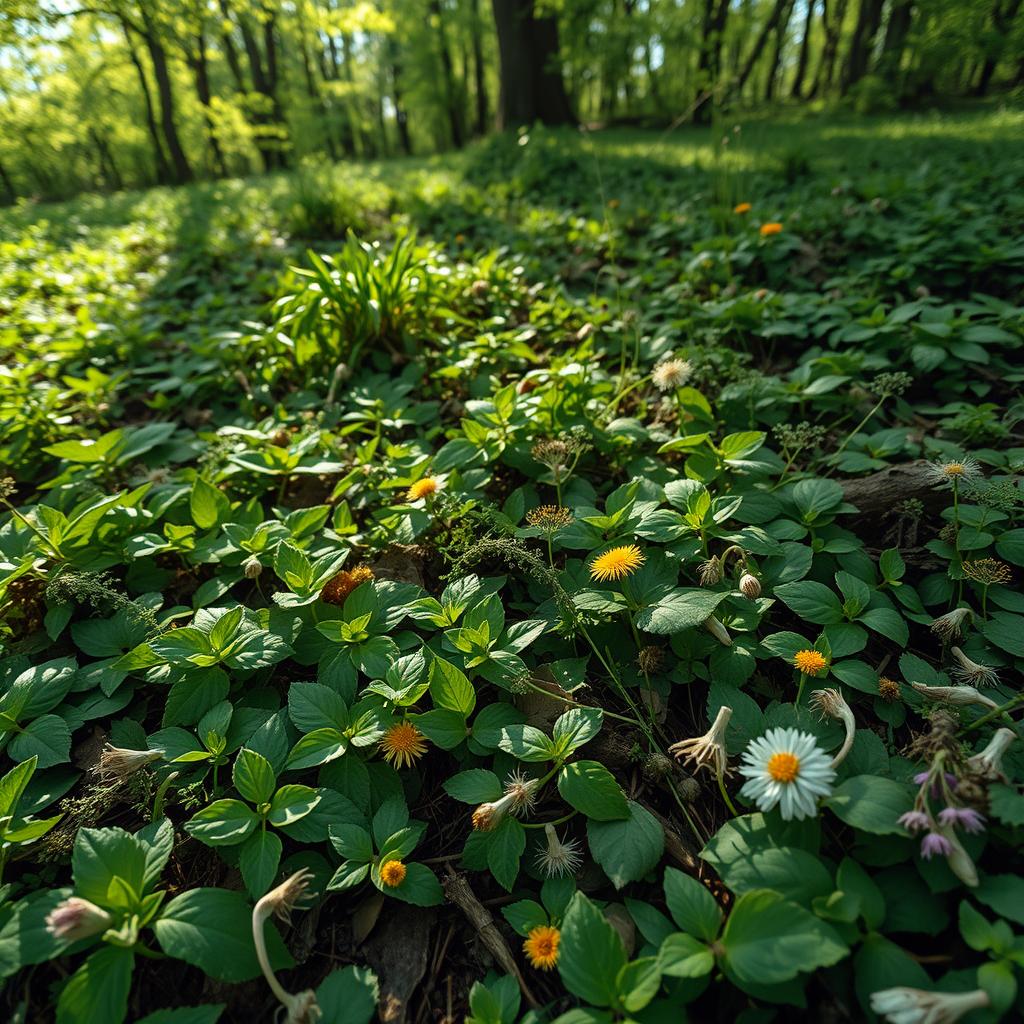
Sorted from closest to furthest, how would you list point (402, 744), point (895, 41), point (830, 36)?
point (402, 744) → point (895, 41) → point (830, 36)

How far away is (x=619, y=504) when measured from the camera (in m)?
1.67

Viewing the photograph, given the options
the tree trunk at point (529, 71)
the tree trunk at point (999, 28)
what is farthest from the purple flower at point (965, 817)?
the tree trunk at point (999, 28)

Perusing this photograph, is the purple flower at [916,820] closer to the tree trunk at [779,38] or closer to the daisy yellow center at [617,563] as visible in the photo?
the daisy yellow center at [617,563]

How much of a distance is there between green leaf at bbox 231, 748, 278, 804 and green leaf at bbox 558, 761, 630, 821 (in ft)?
2.00

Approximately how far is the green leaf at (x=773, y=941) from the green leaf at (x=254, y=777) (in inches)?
35.6

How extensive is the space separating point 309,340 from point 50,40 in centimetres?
1035

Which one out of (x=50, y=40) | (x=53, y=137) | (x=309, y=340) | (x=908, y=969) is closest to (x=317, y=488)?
(x=309, y=340)

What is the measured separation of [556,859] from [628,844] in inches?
6.0

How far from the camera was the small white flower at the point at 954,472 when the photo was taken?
1.58 metres

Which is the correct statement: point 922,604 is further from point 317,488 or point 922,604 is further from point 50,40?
point 50,40

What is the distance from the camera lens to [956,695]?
121cm

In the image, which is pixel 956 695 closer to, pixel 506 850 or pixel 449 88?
pixel 506 850

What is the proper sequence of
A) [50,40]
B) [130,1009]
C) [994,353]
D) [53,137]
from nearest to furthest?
[130,1009]
[994,353]
[50,40]
[53,137]

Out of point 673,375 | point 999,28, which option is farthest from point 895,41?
point 673,375
